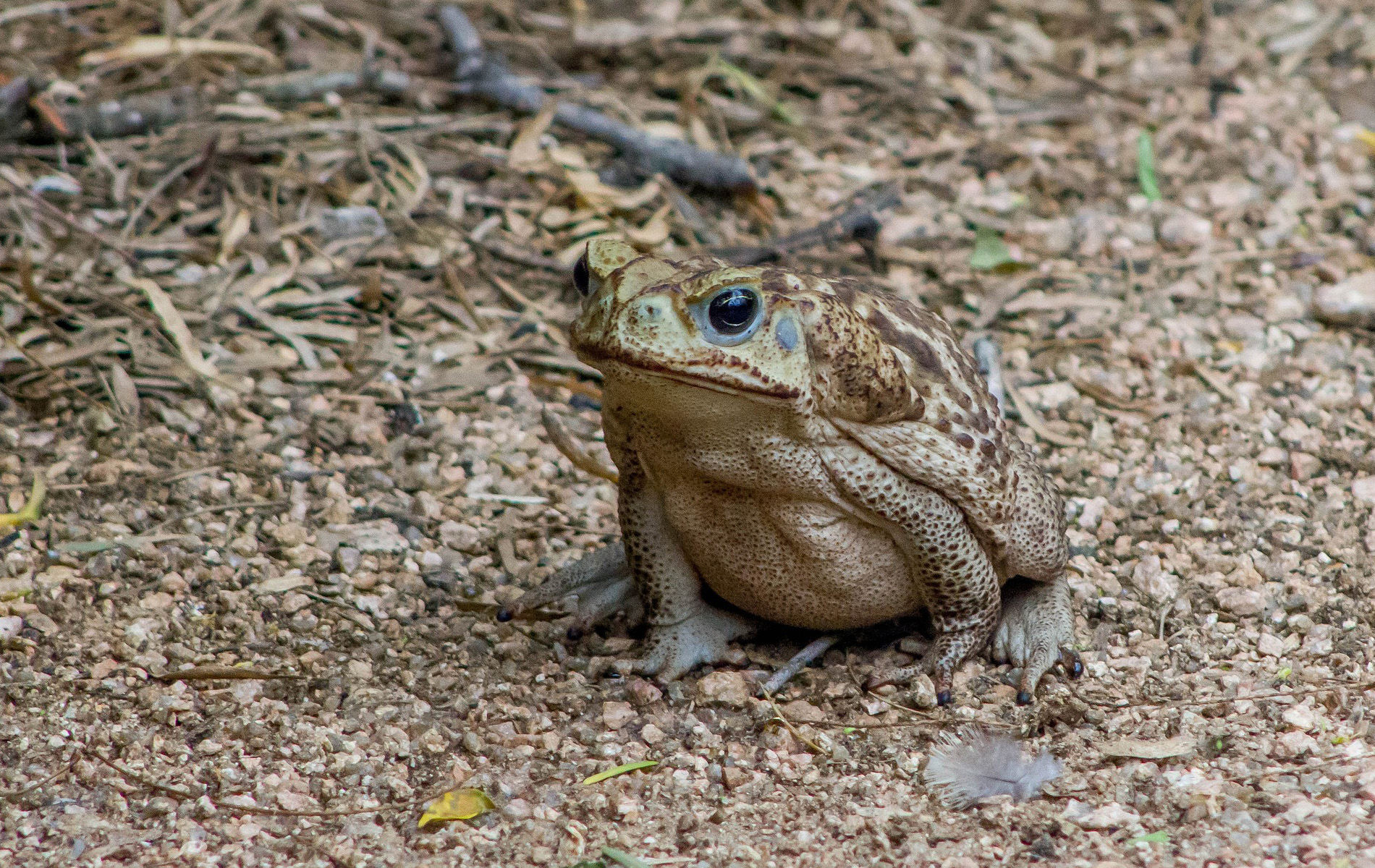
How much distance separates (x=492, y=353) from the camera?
17.5 feet

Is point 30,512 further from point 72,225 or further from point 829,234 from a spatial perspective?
point 829,234

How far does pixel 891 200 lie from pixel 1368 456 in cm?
238

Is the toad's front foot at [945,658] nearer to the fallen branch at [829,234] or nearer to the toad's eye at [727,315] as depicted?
the toad's eye at [727,315]

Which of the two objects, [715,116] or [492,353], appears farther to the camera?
[715,116]

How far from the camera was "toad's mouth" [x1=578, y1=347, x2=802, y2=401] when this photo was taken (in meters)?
3.06

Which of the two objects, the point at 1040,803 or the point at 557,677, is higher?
the point at 1040,803

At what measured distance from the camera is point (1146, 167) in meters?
6.61

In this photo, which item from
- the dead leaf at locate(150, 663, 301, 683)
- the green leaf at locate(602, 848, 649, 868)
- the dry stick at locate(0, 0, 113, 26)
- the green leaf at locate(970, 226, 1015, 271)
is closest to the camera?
the green leaf at locate(602, 848, 649, 868)

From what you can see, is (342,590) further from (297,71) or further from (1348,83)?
(1348,83)

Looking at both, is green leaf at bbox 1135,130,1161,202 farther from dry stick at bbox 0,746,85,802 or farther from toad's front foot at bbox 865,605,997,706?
dry stick at bbox 0,746,85,802

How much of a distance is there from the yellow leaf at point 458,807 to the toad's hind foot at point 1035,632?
4.87ft

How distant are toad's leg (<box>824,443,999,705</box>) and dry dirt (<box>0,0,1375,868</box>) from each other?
13 cm

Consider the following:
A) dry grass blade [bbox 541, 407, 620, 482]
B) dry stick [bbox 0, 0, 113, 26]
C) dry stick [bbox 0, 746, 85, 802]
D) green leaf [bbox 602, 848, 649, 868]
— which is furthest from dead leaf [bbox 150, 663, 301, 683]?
dry stick [bbox 0, 0, 113, 26]

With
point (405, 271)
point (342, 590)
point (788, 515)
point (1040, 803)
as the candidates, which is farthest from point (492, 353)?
point (1040, 803)
